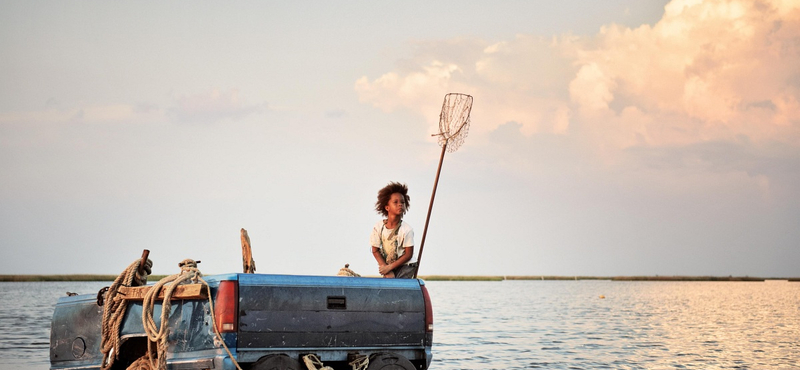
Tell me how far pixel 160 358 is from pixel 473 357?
13020 mm

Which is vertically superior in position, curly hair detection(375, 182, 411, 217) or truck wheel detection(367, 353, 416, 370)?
curly hair detection(375, 182, 411, 217)

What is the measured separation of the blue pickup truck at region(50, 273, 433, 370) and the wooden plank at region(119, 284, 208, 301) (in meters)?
0.07

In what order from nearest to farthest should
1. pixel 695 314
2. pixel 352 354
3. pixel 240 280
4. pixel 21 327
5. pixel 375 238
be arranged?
pixel 240 280 < pixel 352 354 < pixel 375 238 < pixel 21 327 < pixel 695 314

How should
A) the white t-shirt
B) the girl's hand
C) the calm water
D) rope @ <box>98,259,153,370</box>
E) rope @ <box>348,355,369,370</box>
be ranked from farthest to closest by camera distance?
1. the calm water
2. the white t-shirt
3. the girl's hand
4. rope @ <box>98,259,153,370</box>
5. rope @ <box>348,355,369,370</box>

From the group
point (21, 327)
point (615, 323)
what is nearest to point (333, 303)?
point (21, 327)

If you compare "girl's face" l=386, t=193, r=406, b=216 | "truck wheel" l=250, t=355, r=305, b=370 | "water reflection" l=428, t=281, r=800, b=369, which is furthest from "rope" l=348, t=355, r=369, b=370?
"water reflection" l=428, t=281, r=800, b=369

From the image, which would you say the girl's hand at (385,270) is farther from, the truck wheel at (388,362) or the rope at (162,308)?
the rope at (162,308)

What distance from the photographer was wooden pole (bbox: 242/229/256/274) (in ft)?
24.6

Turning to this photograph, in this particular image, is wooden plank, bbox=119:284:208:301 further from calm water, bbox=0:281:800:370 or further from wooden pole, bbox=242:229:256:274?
calm water, bbox=0:281:800:370

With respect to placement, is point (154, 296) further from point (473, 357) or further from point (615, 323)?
point (615, 323)

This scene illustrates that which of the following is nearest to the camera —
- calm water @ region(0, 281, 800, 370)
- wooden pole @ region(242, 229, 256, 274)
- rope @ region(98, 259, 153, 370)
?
rope @ region(98, 259, 153, 370)

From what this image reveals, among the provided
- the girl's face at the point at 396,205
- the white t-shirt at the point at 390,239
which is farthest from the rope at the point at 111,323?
the girl's face at the point at 396,205

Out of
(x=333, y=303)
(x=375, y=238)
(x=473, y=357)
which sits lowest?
(x=473, y=357)

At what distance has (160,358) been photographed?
264 inches
